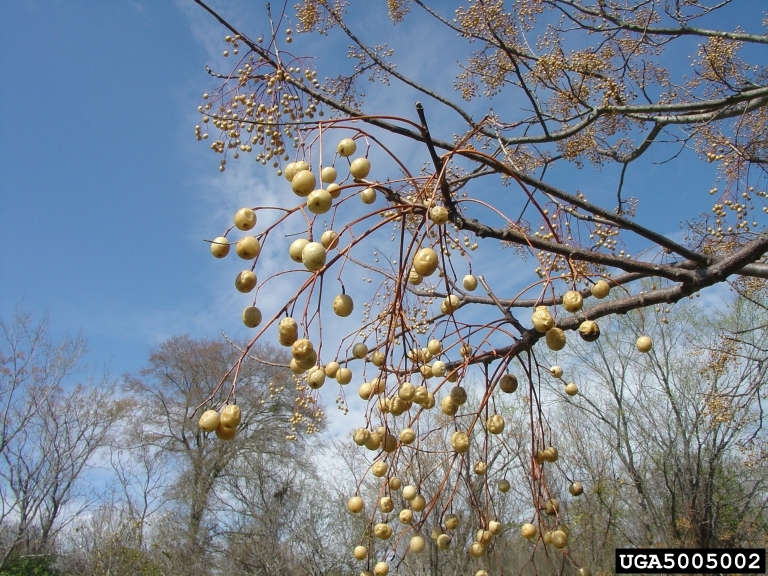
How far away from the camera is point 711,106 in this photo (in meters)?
2.43

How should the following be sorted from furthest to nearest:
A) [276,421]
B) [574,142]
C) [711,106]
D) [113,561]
Answer: [276,421] < [113,561] < [574,142] < [711,106]

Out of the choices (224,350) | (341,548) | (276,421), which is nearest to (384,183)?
(341,548)

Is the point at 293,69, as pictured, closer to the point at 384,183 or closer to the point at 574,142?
the point at 384,183

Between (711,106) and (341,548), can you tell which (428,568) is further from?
(711,106)

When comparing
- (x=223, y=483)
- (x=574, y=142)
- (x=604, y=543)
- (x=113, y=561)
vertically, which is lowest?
(x=113, y=561)

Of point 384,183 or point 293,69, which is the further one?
point 293,69

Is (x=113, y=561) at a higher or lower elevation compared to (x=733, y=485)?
lower

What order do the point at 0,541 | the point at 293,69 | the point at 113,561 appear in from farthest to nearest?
the point at 0,541, the point at 113,561, the point at 293,69

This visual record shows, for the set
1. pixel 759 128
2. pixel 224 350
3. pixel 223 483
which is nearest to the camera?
pixel 759 128

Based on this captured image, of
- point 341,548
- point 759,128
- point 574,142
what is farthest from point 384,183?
point 341,548

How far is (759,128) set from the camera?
12.1 feet

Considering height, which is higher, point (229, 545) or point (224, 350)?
point (224, 350)

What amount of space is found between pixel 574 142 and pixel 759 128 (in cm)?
161

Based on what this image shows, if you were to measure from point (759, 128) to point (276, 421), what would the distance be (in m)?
13.4
